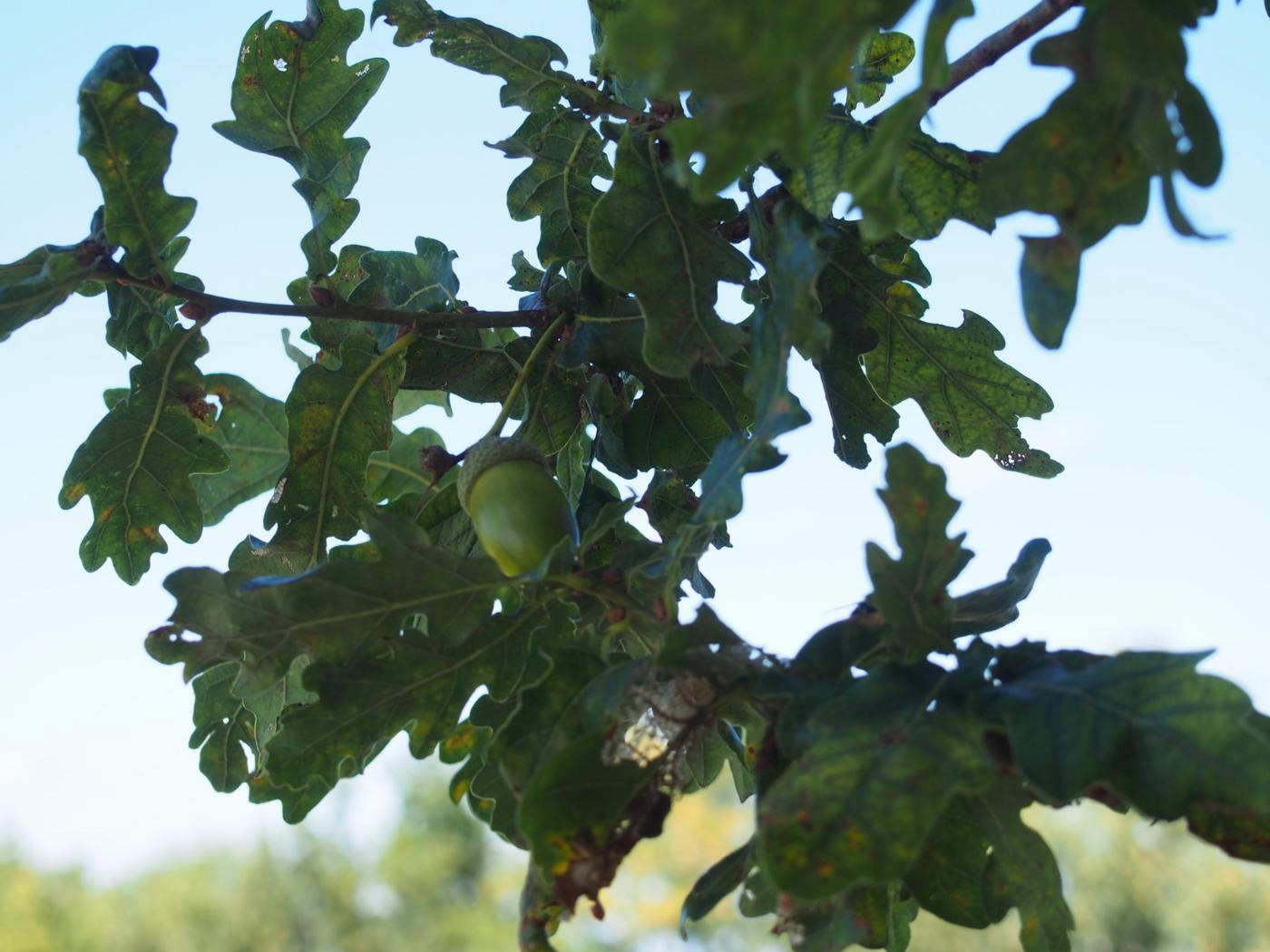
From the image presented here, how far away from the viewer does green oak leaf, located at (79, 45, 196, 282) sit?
1.44 meters

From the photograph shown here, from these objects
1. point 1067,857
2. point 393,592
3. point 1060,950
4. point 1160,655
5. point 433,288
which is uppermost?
point 1067,857

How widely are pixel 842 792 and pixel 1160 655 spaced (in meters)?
0.28

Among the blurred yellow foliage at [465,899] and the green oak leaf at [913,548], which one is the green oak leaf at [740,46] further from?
the blurred yellow foliage at [465,899]

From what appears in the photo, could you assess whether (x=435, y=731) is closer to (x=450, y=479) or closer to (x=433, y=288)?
(x=450, y=479)

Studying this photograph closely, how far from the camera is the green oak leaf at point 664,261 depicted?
4.50 ft

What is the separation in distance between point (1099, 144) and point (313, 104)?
1.27 meters

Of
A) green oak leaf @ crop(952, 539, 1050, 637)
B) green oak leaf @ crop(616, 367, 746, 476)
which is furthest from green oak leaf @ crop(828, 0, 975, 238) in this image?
green oak leaf @ crop(616, 367, 746, 476)

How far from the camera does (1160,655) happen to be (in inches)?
35.9

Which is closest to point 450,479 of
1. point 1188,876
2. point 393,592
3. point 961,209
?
point 393,592

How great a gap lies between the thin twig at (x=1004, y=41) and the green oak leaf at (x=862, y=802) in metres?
0.70

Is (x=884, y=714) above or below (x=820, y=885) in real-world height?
above

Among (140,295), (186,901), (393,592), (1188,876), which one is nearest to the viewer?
(393,592)

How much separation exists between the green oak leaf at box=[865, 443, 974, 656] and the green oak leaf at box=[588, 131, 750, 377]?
37cm

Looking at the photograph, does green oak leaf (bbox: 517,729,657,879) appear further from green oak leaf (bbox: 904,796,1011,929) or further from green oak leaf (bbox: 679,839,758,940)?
green oak leaf (bbox: 904,796,1011,929)
